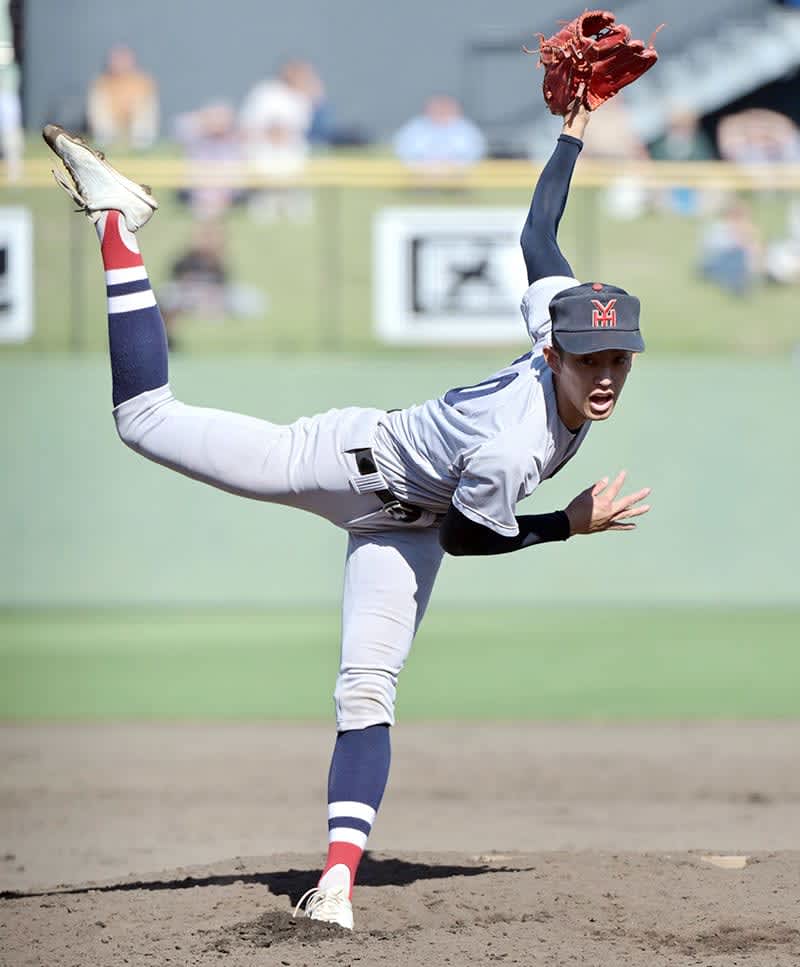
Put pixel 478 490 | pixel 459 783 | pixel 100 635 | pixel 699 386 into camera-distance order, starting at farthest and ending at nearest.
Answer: pixel 699 386
pixel 100 635
pixel 459 783
pixel 478 490

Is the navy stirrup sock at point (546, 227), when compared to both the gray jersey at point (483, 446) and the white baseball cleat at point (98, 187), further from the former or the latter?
the white baseball cleat at point (98, 187)

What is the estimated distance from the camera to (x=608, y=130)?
34.6ft

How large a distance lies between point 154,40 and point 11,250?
3.41 m

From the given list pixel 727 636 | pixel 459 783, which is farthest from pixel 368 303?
pixel 459 783

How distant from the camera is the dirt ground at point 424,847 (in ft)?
12.7

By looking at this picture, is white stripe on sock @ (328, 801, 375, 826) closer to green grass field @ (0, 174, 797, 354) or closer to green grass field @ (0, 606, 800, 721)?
green grass field @ (0, 606, 800, 721)

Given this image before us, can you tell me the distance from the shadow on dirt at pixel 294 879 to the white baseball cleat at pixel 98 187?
188 centimetres

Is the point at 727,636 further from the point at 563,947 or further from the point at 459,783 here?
the point at 563,947

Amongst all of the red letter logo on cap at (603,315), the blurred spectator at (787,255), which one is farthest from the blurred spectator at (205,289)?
the red letter logo on cap at (603,315)

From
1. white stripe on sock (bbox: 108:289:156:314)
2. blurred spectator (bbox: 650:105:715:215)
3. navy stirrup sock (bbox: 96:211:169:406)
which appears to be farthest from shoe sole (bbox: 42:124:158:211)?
blurred spectator (bbox: 650:105:715:215)

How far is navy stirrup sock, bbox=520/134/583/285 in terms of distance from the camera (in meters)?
4.27

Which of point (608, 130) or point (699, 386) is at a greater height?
point (608, 130)

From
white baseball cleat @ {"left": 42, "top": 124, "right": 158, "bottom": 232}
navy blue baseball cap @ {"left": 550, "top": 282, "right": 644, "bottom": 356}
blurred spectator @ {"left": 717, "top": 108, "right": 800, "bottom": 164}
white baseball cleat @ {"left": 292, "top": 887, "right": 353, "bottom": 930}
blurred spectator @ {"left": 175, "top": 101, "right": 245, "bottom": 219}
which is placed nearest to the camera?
navy blue baseball cap @ {"left": 550, "top": 282, "right": 644, "bottom": 356}

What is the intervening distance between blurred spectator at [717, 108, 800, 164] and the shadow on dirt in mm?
6762
